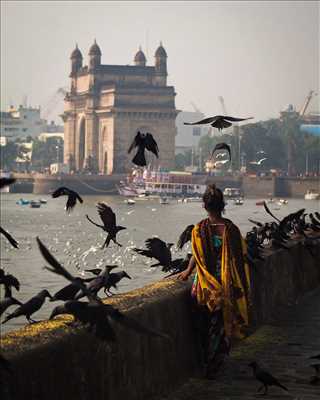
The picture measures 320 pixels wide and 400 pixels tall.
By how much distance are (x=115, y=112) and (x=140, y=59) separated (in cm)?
1770

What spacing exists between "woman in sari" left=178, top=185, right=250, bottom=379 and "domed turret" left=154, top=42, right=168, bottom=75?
125 metres

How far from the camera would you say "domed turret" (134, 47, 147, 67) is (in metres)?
139

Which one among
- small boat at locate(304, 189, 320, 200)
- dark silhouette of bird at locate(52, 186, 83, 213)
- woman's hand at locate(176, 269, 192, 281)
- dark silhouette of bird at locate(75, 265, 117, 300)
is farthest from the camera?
small boat at locate(304, 189, 320, 200)

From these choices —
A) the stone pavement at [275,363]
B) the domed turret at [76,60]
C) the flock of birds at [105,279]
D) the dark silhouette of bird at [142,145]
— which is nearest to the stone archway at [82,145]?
the domed turret at [76,60]

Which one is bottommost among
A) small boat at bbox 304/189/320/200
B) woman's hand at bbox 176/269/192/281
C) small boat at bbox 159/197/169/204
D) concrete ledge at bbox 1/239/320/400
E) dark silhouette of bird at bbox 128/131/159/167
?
small boat at bbox 159/197/169/204

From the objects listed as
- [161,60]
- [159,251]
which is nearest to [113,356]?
[159,251]

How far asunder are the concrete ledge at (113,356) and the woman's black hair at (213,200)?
1.62 feet

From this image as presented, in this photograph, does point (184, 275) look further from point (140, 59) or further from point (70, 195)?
point (140, 59)

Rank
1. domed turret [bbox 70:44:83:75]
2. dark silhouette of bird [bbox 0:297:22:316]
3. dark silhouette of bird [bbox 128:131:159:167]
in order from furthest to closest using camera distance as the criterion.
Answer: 1. domed turret [bbox 70:44:83:75]
2. dark silhouette of bird [bbox 128:131:159:167]
3. dark silhouette of bird [bbox 0:297:22:316]

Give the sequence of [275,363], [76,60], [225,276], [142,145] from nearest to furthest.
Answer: [225,276] → [142,145] → [275,363] → [76,60]

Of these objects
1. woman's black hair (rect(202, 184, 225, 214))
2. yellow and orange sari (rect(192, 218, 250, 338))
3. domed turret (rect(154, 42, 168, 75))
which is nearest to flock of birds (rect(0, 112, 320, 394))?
yellow and orange sari (rect(192, 218, 250, 338))

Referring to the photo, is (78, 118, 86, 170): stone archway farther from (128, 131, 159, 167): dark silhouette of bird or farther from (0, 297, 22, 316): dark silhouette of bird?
(0, 297, 22, 316): dark silhouette of bird

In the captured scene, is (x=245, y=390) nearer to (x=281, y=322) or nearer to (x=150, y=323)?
(x=150, y=323)

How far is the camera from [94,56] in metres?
134
